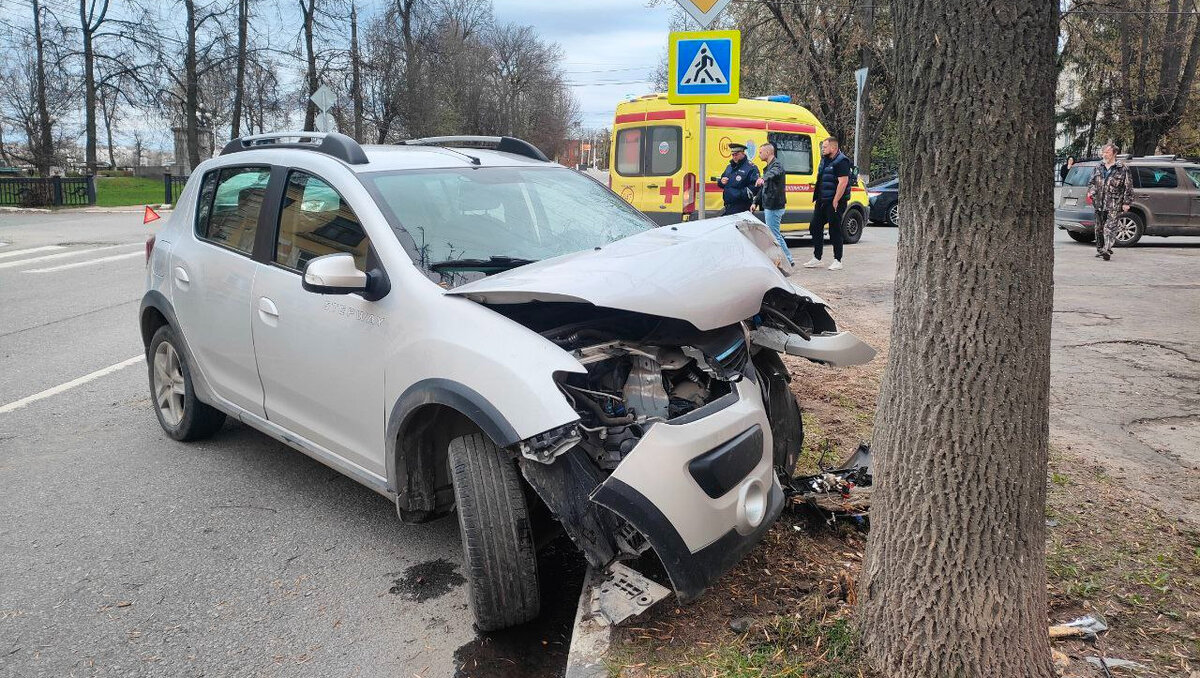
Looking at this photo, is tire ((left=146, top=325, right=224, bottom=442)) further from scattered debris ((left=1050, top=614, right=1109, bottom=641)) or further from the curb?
scattered debris ((left=1050, top=614, right=1109, bottom=641))

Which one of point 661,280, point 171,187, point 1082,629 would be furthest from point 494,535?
point 171,187

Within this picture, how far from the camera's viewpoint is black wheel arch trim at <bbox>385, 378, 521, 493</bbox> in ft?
9.21

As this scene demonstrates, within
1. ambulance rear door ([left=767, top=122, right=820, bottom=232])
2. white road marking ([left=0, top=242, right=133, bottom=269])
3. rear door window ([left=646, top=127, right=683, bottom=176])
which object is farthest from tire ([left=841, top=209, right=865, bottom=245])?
white road marking ([left=0, top=242, right=133, bottom=269])

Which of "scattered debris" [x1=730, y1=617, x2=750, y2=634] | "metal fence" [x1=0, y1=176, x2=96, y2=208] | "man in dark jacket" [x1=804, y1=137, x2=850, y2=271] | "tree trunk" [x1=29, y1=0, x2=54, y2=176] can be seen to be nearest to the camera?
"scattered debris" [x1=730, y1=617, x2=750, y2=634]

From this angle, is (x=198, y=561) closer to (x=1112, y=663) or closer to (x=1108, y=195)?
(x=1112, y=663)

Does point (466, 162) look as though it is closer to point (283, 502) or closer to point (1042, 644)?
point (283, 502)

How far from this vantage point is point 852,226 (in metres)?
17.3

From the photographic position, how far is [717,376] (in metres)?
3.20

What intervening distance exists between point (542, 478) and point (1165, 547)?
8.24 ft

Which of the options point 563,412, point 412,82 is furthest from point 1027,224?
point 412,82

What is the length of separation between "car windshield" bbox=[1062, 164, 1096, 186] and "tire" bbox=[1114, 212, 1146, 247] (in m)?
1.00

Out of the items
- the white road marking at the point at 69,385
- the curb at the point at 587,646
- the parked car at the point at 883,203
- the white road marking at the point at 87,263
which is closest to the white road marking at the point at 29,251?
the white road marking at the point at 87,263

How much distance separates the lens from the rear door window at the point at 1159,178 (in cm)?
1600

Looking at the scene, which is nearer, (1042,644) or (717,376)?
(1042,644)
